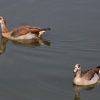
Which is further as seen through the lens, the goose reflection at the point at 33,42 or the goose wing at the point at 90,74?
the goose reflection at the point at 33,42

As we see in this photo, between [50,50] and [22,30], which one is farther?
[22,30]

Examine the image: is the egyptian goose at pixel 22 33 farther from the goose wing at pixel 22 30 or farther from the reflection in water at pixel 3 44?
the reflection in water at pixel 3 44

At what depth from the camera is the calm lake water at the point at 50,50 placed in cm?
1244

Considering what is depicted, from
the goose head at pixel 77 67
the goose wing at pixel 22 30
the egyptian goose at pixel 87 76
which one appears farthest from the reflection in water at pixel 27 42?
the goose head at pixel 77 67

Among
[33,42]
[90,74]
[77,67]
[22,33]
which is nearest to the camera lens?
[77,67]

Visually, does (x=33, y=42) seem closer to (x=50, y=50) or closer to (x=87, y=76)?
(x=50, y=50)

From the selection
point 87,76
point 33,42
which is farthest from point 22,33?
point 87,76

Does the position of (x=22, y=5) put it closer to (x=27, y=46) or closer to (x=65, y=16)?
(x=65, y=16)

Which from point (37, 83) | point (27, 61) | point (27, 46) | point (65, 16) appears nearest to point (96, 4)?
point (65, 16)

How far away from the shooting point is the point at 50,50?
49.3ft

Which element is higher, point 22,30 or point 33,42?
point 22,30

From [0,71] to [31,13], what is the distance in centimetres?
490

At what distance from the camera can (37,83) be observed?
1277cm

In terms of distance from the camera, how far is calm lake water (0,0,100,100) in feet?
40.8
